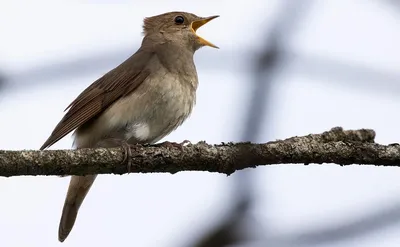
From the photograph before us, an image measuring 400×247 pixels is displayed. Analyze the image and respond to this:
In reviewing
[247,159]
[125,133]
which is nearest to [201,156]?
[125,133]

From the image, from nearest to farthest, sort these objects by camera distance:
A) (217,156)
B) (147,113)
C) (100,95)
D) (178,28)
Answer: (217,156) → (147,113) → (100,95) → (178,28)

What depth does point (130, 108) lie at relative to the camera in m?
5.80

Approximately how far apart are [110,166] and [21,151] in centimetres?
58

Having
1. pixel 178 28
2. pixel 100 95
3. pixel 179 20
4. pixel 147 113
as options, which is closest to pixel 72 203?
pixel 100 95

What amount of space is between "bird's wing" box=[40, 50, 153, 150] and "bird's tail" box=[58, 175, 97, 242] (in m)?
0.52

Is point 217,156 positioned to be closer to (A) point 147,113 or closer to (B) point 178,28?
(A) point 147,113

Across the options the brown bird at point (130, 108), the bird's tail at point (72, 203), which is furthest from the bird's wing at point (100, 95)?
the bird's tail at point (72, 203)

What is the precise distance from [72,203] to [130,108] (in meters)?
1.19

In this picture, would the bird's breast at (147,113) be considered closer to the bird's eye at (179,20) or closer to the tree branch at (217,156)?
the tree branch at (217,156)

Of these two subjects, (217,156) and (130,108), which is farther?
(130,108)

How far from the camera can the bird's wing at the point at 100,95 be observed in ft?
19.3

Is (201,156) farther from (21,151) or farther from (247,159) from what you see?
(247,159)

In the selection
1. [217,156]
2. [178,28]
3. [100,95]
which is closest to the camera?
[217,156]

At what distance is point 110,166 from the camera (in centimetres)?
411
